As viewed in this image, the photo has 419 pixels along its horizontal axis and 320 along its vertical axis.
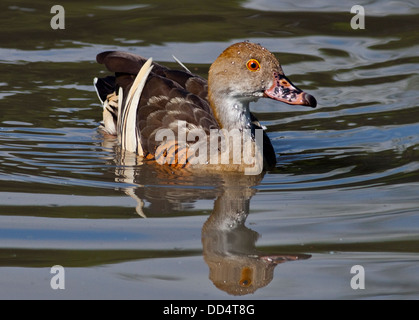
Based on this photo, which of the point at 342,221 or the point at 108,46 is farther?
the point at 108,46

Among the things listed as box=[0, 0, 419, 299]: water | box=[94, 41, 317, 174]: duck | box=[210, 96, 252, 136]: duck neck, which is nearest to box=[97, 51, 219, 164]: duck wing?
box=[94, 41, 317, 174]: duck

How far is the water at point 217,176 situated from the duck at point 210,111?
274 millimetres

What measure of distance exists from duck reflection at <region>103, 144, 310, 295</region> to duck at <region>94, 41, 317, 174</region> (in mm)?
193

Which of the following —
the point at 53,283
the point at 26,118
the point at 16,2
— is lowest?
the point at 53,283

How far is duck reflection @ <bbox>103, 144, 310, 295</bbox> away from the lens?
232 inches

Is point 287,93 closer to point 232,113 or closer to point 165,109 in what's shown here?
point 232,113

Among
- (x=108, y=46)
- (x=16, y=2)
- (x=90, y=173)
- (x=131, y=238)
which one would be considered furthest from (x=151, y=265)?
(x=16, y=2)

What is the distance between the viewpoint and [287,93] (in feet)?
27.0

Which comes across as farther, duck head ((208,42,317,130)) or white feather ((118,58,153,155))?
white feather ((118,58,153,155))

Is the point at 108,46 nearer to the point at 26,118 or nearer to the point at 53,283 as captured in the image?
the point at 26,118

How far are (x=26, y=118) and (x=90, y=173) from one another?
93.2 inches

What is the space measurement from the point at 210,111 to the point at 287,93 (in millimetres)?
1090

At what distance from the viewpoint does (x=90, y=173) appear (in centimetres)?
830

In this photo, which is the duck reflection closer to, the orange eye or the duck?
the duck
